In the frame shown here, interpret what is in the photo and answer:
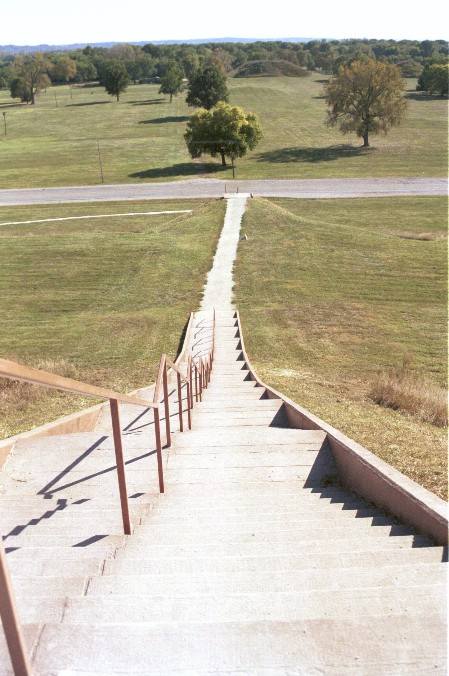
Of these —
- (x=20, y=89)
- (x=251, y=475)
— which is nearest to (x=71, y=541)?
(x=251, y=475)

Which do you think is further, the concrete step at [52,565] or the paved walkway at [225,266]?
the paved walkway at [225,266]

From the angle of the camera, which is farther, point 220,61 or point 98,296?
point 220,61

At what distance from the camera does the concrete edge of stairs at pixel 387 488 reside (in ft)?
16.0

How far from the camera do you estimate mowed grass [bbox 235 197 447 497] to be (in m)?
10.0

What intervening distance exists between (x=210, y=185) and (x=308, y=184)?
814 cm

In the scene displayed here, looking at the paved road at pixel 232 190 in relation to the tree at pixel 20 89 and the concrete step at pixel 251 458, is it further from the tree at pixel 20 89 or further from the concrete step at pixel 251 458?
the tree at pixel 20 89

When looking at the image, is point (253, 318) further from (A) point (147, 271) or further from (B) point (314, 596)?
(B) point (314, 596)

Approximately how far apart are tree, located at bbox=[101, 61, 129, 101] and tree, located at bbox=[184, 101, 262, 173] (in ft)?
180

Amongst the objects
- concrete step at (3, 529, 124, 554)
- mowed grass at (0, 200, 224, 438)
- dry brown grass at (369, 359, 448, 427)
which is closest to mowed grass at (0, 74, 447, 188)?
mowed grass at (0, 200, 224, 438)

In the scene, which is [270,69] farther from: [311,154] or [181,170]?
[181,170]

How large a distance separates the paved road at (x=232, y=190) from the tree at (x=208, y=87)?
25.8m

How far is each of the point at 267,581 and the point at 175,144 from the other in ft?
236

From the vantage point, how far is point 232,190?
163 feet

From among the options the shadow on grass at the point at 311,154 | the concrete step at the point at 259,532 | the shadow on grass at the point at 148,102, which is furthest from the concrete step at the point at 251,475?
the shadow on grass at the point at 148,102
